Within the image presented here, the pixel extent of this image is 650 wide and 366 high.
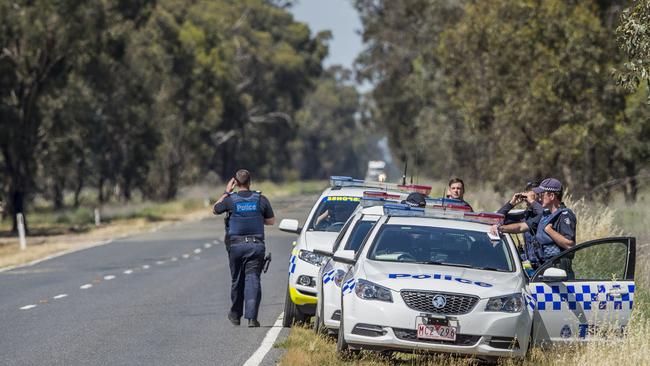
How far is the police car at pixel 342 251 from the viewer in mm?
12102

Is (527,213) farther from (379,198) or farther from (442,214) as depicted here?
(442,214)

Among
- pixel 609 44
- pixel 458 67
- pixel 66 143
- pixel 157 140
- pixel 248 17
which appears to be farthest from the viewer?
pixel 248 17

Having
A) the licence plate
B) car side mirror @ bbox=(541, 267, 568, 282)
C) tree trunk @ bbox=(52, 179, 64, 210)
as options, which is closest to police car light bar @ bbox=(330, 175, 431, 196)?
car side mirror @ bbox=(541, 267, 568, 282)

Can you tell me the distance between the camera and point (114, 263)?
95.0 feet

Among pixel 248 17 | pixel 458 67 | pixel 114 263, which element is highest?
pixel 248 17

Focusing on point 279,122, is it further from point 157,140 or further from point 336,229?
point 336,229

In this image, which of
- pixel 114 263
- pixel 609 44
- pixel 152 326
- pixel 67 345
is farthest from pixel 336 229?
pixel 609 44

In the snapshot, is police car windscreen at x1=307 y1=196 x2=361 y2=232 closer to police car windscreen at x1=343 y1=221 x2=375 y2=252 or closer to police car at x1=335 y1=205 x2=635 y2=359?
police car windscreen at x1=343 y1=221 x2=375 y2=252

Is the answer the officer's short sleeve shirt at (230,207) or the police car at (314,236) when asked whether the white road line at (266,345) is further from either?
the officer's short sleeve shirt at (230,207)

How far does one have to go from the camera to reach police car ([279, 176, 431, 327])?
46.7 ft

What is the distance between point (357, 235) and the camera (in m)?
13.6

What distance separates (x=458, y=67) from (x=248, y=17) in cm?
5295

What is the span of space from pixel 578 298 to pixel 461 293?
1378mm

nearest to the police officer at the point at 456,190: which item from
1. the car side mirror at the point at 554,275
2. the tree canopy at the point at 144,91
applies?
the car side mirror at the point at 554,275
